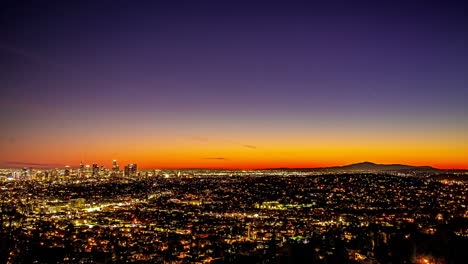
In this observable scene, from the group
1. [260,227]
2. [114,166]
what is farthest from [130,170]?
[260,227]

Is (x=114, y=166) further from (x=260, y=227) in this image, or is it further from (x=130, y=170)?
(x=260, y=227)

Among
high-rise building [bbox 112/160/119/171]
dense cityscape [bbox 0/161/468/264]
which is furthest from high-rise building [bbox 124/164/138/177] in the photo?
dense cityscape [bbox 0/161/468/264]

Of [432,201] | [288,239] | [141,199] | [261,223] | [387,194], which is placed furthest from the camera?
[141,199]

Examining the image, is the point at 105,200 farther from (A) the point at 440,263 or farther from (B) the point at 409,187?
(A) the point at 440,263

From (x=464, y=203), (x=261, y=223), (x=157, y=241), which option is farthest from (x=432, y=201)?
(x=157, y=241)

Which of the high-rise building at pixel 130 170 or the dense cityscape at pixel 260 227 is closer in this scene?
the dense cityscape at pixel 260 227

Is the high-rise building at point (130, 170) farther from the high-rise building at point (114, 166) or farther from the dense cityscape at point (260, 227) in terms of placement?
the dense cityscape at point (260, 227)

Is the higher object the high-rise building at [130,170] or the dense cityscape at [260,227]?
the high-rise building at [130,170]

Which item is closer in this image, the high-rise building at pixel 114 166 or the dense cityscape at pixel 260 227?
the dense cityscape at pixel 260 227

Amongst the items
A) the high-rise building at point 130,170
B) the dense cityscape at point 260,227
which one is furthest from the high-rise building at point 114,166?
the dense cityscape at point 260,227
